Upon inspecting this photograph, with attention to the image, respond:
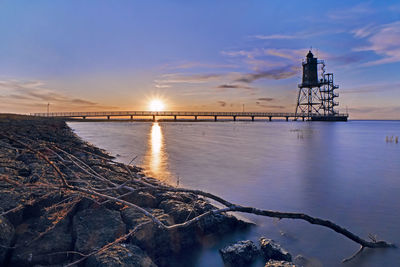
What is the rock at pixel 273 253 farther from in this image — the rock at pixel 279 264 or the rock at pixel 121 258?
the rock at pixel 121 258

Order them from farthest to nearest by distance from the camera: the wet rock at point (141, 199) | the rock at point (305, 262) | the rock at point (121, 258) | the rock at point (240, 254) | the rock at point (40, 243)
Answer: the wet rock at point (141, 199) < the rock at point (305, 262) < the rock at point (240, 254) < the rock at point (40, 243) < the rock at point (121, 258)

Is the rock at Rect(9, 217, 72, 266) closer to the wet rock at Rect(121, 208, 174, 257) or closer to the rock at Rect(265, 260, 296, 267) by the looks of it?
the wet rock at Rect(121, 208, 174, 257)

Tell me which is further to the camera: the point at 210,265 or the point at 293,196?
the point at 293,196

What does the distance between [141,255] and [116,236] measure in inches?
20.1

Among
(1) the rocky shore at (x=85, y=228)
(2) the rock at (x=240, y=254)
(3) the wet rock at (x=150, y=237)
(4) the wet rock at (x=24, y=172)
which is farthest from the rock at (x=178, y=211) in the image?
(4) the wet rock at (x=24, y=172)

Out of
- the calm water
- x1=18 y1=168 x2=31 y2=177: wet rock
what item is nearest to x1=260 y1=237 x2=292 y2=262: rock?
the calm water

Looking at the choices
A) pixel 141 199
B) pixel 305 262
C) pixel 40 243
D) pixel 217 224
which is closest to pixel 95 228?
pixel 40 243

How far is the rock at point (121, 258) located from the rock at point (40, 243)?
479 mm

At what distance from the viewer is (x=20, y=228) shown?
3.11 metres

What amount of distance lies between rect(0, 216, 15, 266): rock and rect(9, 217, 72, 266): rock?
95mm

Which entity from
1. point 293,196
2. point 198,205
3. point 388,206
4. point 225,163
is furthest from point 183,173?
point 388,206

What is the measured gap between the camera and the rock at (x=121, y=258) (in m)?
2.53

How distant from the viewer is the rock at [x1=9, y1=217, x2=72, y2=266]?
2.66 metres

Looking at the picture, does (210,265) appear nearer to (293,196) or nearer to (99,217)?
(99,217)
